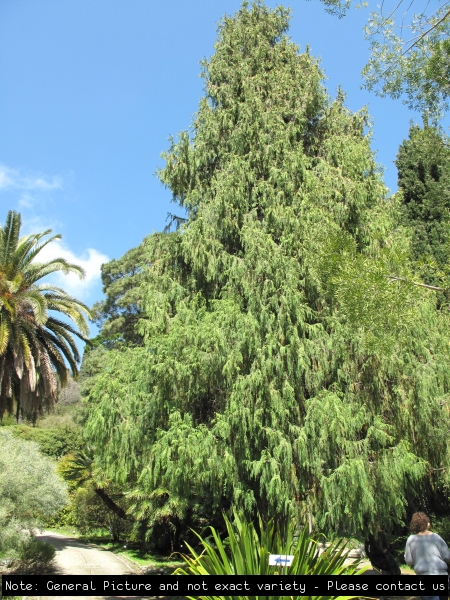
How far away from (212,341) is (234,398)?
4.26 feet

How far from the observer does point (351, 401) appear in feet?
32.5

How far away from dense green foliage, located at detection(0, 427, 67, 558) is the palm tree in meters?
3.40

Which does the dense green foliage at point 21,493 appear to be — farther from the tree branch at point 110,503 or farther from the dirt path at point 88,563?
the tree branch at point 110,503

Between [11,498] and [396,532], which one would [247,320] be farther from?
[396,532]

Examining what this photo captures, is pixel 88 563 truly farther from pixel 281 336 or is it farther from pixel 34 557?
pixel 281 336

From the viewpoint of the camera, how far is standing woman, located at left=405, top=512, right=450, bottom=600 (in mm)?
4859

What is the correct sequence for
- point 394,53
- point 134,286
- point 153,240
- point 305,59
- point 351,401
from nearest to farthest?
point 394,53 < point 351,401 < point 153,240 < point 305,59 < point 134,286

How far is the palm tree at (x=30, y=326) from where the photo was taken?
1517 centimetres

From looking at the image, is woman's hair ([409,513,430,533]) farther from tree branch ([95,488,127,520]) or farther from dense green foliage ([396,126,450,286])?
tree branch ([95,488,127,520])

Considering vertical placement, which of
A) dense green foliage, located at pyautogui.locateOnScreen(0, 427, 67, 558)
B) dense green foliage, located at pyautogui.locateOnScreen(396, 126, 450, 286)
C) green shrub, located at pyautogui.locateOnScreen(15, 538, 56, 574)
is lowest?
green shrub, located at pyautogui.locateOnScreen(15, 538, 56, 574)

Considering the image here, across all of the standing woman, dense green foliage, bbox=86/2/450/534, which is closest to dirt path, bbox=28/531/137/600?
dense green foliage, bbox=86/2/450/534

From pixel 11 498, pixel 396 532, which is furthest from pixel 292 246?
pixel 396 532

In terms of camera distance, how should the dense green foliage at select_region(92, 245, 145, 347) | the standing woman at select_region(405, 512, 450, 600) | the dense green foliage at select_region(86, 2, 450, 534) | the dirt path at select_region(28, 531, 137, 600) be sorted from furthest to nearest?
the dense green foliage at select_region(92, 245, 145, 347) < the dirt path at select_region(28, 531, 137, 600) < the dense green foliage at select_region(86, 2, 450, 534) < the standing woman at select_region(405, 512, 450, 600)

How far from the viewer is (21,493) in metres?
10.9
